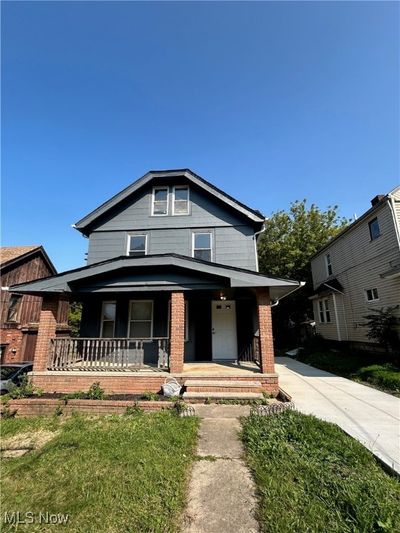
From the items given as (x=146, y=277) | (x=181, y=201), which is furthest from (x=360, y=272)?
(x=146, y=277)

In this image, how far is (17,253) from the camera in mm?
18266

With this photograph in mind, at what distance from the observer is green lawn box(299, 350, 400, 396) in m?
7.95

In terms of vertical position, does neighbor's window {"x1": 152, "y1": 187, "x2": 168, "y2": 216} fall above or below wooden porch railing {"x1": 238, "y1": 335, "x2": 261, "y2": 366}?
above

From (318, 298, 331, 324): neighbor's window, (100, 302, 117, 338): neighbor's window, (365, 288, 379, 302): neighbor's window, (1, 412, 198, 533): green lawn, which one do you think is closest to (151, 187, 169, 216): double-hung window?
(100, 302, 117, 338): neighbor's window

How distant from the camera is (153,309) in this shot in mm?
9906

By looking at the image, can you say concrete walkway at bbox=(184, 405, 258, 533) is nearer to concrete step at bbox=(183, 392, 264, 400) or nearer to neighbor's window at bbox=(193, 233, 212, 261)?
concrete step at bbox=(183, 392, 264, 400)

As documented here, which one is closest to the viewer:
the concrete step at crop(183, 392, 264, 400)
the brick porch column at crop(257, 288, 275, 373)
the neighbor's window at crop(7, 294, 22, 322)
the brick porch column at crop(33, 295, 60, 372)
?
the concrete step at crop(183, 392, 264, 400)

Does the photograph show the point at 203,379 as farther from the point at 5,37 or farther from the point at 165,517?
the point at 5,37

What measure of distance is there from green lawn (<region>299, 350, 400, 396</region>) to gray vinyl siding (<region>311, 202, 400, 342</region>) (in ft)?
6.50

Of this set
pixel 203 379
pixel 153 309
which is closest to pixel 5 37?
pixel 153 309

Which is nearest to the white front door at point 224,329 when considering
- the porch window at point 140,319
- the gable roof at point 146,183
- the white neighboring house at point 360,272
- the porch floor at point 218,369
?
the porch floor at point 218,369

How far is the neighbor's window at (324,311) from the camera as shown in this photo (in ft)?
56.2

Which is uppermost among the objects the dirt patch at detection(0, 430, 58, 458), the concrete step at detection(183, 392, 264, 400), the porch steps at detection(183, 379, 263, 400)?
the porch steps at detection(183, 379, 263, 400)

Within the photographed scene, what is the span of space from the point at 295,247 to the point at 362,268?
10130mm
